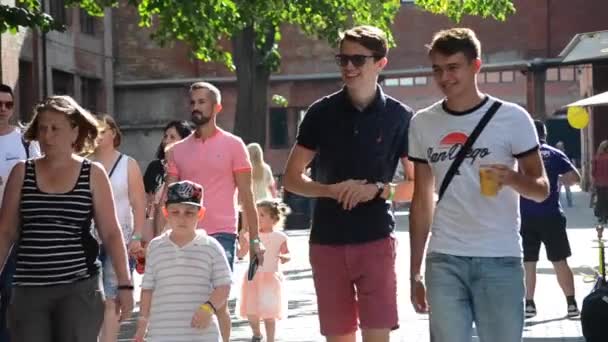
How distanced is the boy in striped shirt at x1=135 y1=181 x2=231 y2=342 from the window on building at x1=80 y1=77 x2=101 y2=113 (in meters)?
34.1

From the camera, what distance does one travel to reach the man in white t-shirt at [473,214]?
6.38 meters

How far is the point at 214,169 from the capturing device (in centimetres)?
989

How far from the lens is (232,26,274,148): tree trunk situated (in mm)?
31047

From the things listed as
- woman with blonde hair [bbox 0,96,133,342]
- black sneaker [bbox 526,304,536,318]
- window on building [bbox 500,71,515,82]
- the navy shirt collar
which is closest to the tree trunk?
black sneaker [bbox 526,304,536,318]

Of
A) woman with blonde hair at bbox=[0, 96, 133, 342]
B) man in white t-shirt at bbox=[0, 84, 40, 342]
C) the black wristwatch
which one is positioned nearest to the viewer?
woman with blonde hair at bbox=[0, 96, 133, 342]

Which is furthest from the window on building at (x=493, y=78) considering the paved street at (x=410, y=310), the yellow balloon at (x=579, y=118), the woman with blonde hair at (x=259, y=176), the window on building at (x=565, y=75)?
the woman with blonde hair at (x=259, y=176)

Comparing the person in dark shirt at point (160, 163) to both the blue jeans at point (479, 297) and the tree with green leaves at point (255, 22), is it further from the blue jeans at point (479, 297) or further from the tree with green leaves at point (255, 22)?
the tree with green leaves at point (255, 22)

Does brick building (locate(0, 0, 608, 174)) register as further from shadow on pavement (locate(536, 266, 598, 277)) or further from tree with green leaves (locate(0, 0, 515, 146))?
shadow on pavement (locate(536, 266, 598, 277))

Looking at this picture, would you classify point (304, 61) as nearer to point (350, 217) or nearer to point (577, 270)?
point (577, 270)

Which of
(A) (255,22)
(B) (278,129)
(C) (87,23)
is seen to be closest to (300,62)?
(B) (278,129)

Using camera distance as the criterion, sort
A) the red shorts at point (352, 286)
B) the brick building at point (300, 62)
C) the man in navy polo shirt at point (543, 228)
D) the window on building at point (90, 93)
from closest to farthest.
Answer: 1. the red shorts at point (352, 286)
2. the man in navy polo shirt at point (543, 228)
3. the window on building at point (90, 93)
4. the brick building at point (300, 62)

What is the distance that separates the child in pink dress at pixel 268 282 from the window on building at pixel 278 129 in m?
40.4

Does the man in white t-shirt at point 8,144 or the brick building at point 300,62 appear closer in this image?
the man in white t-shirt at point 8,144

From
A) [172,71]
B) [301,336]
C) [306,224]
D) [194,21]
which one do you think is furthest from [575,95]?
[301,336]
